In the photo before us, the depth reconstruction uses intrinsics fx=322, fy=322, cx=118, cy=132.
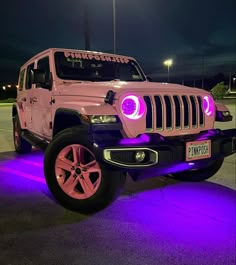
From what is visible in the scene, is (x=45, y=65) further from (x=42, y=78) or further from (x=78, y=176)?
(x=78, y=176)

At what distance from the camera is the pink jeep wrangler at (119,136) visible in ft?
10.8

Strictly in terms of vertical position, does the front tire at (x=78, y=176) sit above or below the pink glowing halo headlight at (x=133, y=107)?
below

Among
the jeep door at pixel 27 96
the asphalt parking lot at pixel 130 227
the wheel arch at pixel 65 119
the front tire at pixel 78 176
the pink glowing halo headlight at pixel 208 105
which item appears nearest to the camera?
the asphalt parking lot at pixel 130 227

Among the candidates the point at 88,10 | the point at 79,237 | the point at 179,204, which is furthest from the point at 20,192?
the point at 88,10

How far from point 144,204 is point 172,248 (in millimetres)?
1140

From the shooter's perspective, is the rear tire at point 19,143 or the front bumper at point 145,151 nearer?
the front bumper at point 145,151

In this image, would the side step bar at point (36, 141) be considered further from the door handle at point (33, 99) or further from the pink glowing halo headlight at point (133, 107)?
the pink glowing halo headlight at point (133, 107)

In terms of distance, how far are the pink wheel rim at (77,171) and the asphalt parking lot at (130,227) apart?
274mm

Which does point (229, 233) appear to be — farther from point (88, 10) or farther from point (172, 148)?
point (88, 10)

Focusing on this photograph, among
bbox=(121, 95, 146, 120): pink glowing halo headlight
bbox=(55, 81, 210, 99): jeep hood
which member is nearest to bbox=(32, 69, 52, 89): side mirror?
bbox=(55, 81, 210, 99): jeep hood

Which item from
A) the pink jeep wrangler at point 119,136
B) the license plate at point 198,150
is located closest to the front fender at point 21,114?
the pink jeep wrangler at point 119,136

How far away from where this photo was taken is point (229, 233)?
3.23 metres

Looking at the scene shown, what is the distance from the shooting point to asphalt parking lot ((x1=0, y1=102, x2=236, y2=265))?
2.76m

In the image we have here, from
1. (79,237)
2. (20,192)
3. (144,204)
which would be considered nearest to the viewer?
(79,237)
